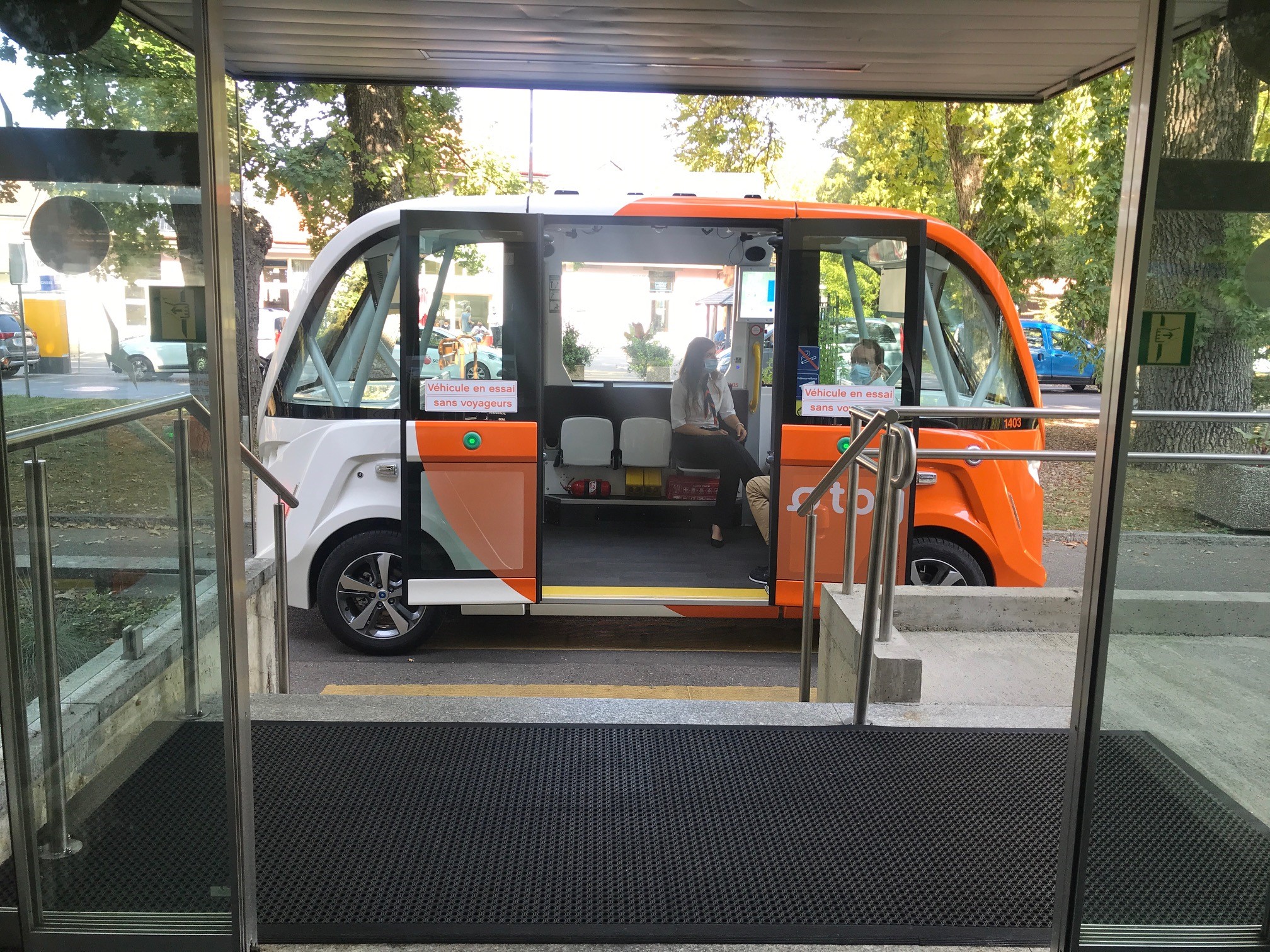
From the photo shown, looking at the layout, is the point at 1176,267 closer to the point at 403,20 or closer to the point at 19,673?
the point at 19,673

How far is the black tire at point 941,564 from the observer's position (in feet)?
18.8

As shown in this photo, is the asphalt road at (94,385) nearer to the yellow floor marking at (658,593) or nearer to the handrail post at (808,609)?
the handrail post at (808,609)

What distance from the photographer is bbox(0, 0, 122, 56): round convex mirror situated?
6.30 ft

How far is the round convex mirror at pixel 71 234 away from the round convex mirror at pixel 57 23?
0.28m

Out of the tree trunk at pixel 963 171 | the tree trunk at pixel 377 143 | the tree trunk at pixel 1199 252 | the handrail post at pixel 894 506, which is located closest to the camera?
the tree trunk at pixel 1199 252

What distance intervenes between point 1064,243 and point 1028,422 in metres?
7.58

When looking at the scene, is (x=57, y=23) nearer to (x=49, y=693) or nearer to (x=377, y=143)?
(x=49, y=693)

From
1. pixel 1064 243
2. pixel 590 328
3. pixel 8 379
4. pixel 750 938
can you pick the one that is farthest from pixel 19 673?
pixel 1064 243

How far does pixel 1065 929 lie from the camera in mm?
2102

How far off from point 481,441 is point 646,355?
3.25 m

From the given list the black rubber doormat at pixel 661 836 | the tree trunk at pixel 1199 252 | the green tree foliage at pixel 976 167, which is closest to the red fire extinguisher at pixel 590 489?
the black rubber doormat at pixel 661 836

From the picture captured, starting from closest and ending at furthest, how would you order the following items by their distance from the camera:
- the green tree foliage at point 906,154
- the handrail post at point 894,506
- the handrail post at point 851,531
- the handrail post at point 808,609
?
the handrail post at point 894,506
the handrail post at point 851,531
the handrail post at point 808,609
the green tree foliage at point 906,154

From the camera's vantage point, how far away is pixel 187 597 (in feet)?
6.95

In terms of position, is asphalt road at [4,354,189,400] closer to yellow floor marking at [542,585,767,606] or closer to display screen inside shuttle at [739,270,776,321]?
yellow floor marking at [542,585,767,606]
